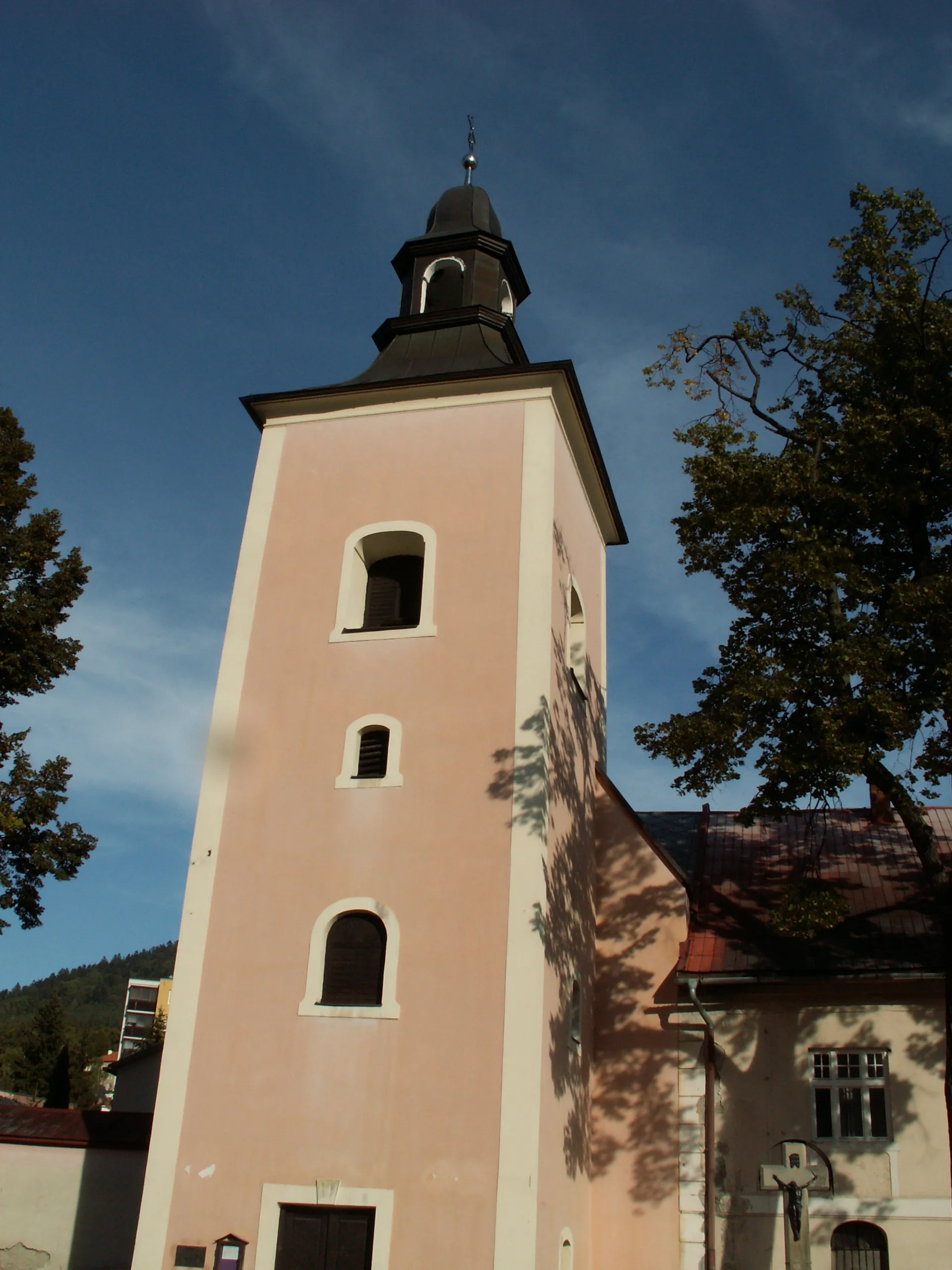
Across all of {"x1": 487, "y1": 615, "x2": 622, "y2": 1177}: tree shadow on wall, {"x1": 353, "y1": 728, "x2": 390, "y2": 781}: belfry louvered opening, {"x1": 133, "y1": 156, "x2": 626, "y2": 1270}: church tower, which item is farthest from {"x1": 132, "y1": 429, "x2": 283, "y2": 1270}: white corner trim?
{"x1": 487, "y1": 615, "x2": 622, "y2": 1177}: tree shadow on wall

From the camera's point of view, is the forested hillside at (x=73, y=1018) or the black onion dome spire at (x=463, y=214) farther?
the forested hillside at (x=73, y=1018)

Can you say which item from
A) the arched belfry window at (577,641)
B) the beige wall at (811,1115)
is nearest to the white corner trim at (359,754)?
the arched belfry window at (577,641)

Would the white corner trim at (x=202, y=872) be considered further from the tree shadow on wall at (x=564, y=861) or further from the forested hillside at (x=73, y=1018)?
the forested hillside at (x=73, y=1018)

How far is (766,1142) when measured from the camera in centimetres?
1350

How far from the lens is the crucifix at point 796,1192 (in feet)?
37.5

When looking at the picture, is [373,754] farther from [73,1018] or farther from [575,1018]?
[73,1018]

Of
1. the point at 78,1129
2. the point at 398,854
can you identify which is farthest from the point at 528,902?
the point at 78,1129

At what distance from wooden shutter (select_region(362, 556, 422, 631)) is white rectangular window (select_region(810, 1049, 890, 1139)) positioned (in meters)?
7.31

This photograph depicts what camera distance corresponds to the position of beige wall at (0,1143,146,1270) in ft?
47.0

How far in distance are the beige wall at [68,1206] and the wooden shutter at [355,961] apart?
15.2 feet

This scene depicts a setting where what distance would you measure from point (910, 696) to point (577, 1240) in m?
6.93

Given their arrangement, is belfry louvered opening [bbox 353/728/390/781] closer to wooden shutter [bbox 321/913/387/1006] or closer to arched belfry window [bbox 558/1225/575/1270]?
wooden shutter [bbox 321/913/387/1006]

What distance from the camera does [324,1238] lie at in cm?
1122

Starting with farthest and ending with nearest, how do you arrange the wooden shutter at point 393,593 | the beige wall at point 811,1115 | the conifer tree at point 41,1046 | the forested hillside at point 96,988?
the forested hillside at point 96,988, the conifer tree at point 41,1046, the wooden shutter at point 393,593, the beige wall at point 811,1115
